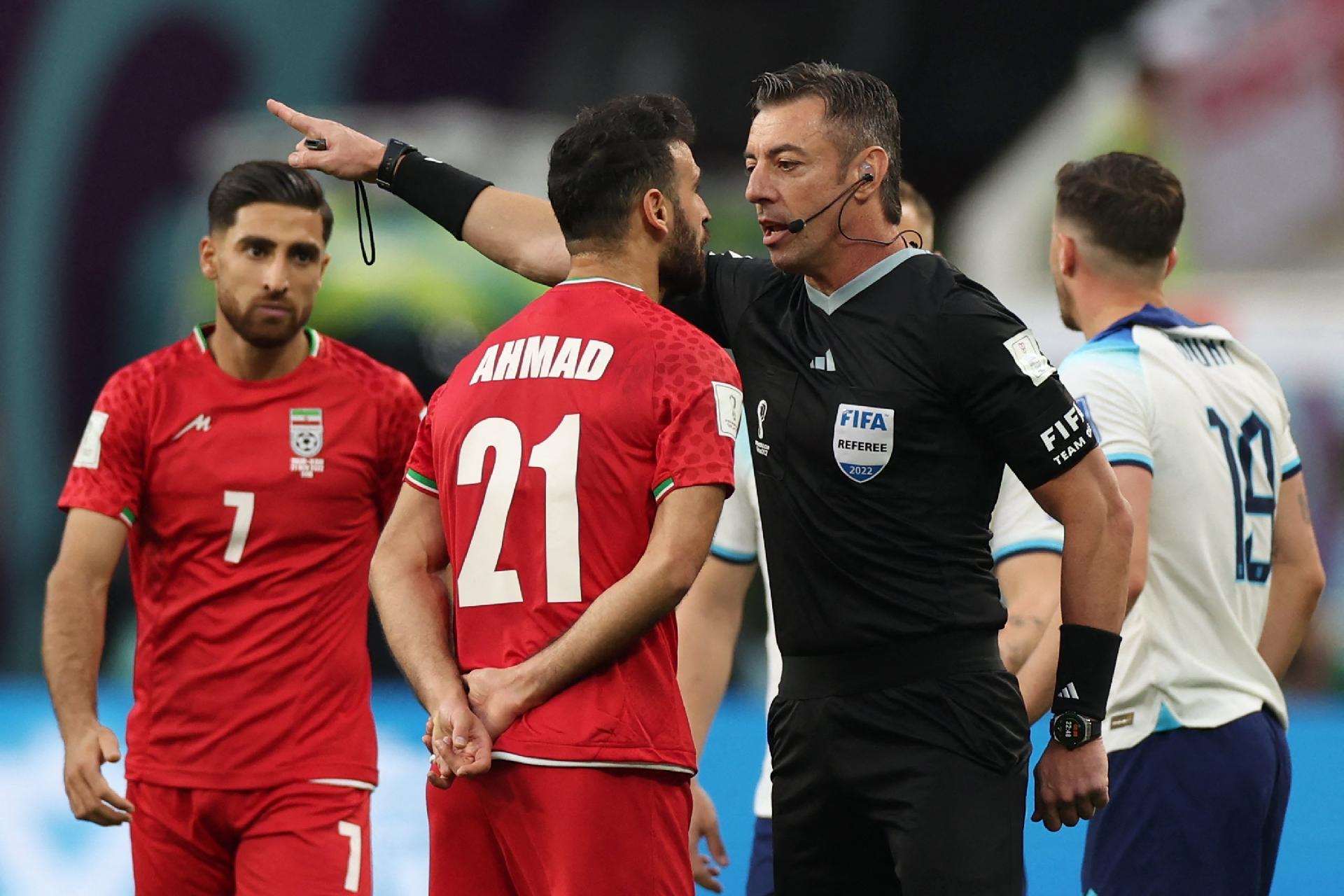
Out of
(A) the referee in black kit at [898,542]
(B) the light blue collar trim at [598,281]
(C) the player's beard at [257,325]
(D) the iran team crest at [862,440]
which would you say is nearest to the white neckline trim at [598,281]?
(B) the light blue collar trim at [598,281]

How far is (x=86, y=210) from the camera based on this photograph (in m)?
10.4

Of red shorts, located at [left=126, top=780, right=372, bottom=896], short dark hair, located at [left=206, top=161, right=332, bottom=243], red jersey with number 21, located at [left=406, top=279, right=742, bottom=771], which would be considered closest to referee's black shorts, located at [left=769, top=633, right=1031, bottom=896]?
red jersey with number 21, located at [left=406, top=279, right=742, bottom=771]

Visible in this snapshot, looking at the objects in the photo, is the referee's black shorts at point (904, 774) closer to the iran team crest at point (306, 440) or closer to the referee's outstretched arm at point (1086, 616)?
the referee's outstretched arm at point (1086, 616)

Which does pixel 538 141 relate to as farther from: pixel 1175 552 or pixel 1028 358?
pixel 1028 358

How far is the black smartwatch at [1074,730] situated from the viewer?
120 inches

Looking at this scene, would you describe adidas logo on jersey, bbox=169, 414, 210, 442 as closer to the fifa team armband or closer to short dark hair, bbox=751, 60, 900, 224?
the fifa team armband

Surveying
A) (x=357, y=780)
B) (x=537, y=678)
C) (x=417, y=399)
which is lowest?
(x=357, y=780)

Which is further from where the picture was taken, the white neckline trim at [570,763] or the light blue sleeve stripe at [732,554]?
the light blue sleeve stripe at [732,554]

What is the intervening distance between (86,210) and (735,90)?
4.15 m

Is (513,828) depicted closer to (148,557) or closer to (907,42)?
(148,557)

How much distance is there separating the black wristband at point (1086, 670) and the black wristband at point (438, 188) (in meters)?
1.58

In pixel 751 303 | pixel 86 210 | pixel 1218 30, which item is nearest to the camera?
pixel 751 303

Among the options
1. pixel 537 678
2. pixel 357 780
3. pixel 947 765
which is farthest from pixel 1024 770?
pixel 357 780

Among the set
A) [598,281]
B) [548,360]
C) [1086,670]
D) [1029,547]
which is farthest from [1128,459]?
[548,360]
